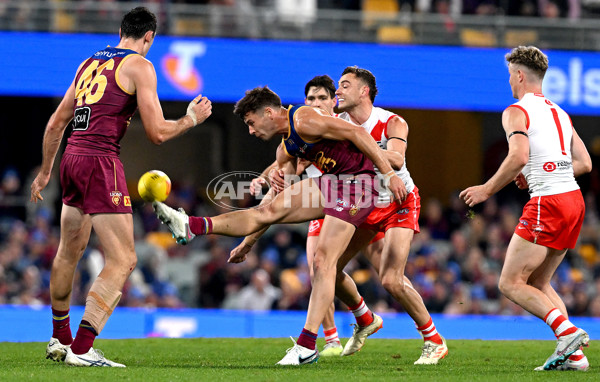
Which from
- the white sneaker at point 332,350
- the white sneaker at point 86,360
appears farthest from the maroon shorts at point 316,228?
the white sneaker at point 86,360

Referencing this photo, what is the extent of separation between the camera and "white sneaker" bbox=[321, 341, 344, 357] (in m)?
8.63

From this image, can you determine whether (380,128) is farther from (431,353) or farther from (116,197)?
(116,197)

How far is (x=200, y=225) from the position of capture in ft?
23.1

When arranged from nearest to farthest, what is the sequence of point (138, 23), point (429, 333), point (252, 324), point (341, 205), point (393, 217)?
point (138, 23) < point (341, 205) < point (429, 333) < point (393, 217) < point (252, 324)

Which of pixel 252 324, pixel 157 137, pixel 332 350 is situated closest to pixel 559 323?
pixel 332 350

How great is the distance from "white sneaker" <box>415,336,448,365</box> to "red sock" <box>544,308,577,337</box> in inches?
42.5

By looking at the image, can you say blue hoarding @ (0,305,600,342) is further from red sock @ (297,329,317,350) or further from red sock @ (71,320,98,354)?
red sock @ (71,320,98,354)

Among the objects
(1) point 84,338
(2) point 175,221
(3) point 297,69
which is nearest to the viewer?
(1) point 84,338

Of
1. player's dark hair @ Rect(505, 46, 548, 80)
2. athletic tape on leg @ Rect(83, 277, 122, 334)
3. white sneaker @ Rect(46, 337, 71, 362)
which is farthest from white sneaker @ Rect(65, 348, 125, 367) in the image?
player's dark hair @ Rect(505, 46, 548, 80)

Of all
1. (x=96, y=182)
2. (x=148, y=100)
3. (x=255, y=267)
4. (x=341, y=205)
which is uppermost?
(x=148, y=100)

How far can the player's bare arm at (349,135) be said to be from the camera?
711 cm

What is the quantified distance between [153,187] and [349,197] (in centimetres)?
154

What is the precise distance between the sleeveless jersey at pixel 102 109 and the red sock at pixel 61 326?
134 cm

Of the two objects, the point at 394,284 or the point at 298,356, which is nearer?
the point at 298,356
